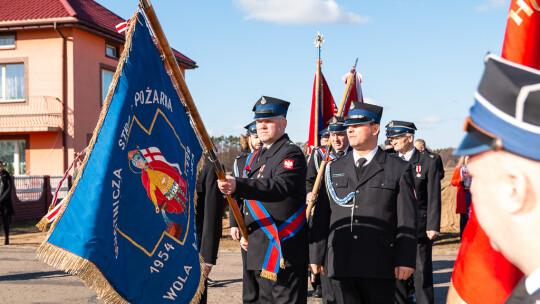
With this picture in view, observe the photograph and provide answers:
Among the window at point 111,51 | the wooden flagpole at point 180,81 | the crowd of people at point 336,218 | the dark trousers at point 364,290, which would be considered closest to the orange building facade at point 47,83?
the window at point 111,51

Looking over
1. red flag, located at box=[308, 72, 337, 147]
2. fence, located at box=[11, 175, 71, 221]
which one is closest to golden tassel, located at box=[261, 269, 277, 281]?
red flag, located at box=[308, 72, 337, 147]

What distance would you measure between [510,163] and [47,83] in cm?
2208

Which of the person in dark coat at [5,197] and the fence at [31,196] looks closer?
the person in dark coat at [5,197]

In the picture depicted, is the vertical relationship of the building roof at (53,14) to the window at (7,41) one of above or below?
above

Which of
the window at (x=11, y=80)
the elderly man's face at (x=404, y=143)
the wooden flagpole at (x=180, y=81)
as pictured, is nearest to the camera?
the wooden flagpole at (x=180, y=81)

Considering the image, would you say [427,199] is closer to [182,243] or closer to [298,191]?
[298,191]

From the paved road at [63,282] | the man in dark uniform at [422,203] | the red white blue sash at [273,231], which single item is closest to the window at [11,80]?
the paved road at [63,282]

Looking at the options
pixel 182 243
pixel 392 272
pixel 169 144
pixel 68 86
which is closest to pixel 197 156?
pixel 169 144

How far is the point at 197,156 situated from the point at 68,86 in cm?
1859

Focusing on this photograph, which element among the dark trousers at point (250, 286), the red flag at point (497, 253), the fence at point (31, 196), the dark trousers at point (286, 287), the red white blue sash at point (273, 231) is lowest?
the fence at point (31, 196)

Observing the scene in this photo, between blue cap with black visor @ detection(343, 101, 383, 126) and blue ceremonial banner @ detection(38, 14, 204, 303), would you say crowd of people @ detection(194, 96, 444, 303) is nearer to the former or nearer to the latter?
blue cap with black visor @ detection(343, 101, 383, 126)

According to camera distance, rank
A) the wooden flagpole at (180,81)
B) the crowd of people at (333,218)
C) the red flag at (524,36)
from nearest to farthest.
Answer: the red flag at (524,36), the wooden flagpole at (180,81), the crowd of people at (333,218)

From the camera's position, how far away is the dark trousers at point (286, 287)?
4.39 metres

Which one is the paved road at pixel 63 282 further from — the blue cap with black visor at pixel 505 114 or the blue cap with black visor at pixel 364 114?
the blue cap with black visor at pixel 505 114
